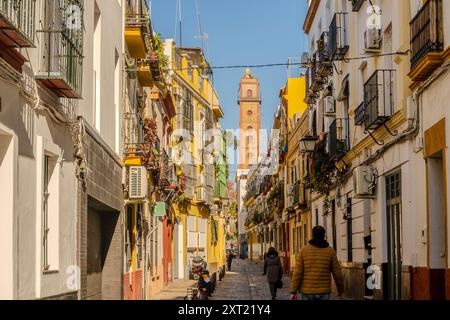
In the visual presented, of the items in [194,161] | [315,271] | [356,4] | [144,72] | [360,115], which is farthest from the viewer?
[194,161]

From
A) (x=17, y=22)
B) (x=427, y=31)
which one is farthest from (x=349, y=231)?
(x=17, y=22)

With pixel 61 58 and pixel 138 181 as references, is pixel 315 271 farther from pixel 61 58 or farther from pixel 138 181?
pixel 138 181

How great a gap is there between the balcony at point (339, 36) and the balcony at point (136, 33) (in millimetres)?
5185

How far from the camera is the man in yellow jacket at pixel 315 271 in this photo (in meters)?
10.8

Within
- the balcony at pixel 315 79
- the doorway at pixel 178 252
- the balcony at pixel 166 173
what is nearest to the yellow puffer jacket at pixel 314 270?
the balcony at pixel 166 173

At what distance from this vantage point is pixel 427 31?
42.9 ft

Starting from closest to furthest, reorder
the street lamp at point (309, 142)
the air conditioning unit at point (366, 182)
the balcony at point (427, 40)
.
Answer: the balcony at point (427, 40) → the air conditioning unit at point (366, 182) → the street lamp at point (309, 142)

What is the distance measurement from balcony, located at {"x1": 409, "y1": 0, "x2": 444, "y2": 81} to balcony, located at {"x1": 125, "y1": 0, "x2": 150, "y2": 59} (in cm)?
677

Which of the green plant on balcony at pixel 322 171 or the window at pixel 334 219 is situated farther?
the window at pixel 334 219

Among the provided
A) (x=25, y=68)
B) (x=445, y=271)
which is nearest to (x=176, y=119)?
(x=445, y=271)

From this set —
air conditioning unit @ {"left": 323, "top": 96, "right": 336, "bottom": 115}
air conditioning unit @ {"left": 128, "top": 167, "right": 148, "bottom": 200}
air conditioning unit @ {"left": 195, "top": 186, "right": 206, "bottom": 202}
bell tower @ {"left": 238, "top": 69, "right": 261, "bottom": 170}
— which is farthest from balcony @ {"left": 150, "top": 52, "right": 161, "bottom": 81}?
bell tower @ {"left": 238, "top": 69, "right": 261, "bottom": 170}

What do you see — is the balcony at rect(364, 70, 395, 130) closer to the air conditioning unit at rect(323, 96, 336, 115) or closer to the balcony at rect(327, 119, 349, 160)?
the balcony at rect(327, 119, 349, 160)

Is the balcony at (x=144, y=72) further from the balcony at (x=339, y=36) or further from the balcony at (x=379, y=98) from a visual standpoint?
the balcony at (x=379, y=98)

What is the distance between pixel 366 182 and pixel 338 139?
4488mm
